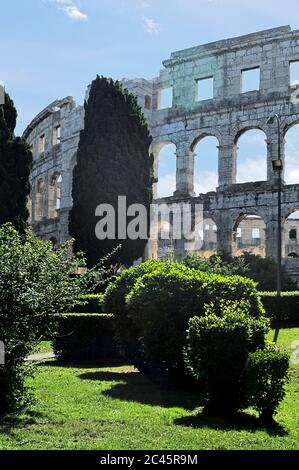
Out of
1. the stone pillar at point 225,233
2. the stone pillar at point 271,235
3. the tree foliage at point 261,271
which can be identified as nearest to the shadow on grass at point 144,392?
the tree foliage at point 261,271

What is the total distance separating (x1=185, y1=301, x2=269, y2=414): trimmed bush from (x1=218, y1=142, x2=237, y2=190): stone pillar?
23110 millimetres

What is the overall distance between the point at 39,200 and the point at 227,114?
16845 mm

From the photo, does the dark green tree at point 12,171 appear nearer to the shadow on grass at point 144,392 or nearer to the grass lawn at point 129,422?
the shadow on grass at point 144,392

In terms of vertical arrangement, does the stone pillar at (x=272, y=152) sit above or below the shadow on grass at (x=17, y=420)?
above

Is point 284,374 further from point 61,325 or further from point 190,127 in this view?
point 190,127

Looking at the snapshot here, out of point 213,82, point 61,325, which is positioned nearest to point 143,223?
point 61,325

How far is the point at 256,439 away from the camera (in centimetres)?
726

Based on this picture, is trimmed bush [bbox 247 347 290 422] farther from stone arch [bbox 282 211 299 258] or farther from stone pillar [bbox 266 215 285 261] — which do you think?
stone arch [bbox 282 211 299 258]

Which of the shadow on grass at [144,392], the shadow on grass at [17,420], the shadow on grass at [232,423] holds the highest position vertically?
the shadow on grass at [17,420]

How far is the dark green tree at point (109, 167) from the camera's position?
80.2 feet

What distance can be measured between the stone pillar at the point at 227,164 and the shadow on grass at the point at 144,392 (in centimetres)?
2064

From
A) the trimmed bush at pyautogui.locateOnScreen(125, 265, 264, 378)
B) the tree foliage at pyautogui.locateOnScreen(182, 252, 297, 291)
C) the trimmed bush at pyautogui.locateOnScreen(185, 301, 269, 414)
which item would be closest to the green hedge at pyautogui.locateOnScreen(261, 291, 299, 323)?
the tree foliage at pyautogui.locateOnScreen(182, 252, 297, 291)

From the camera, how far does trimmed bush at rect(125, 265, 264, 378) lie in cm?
1073
